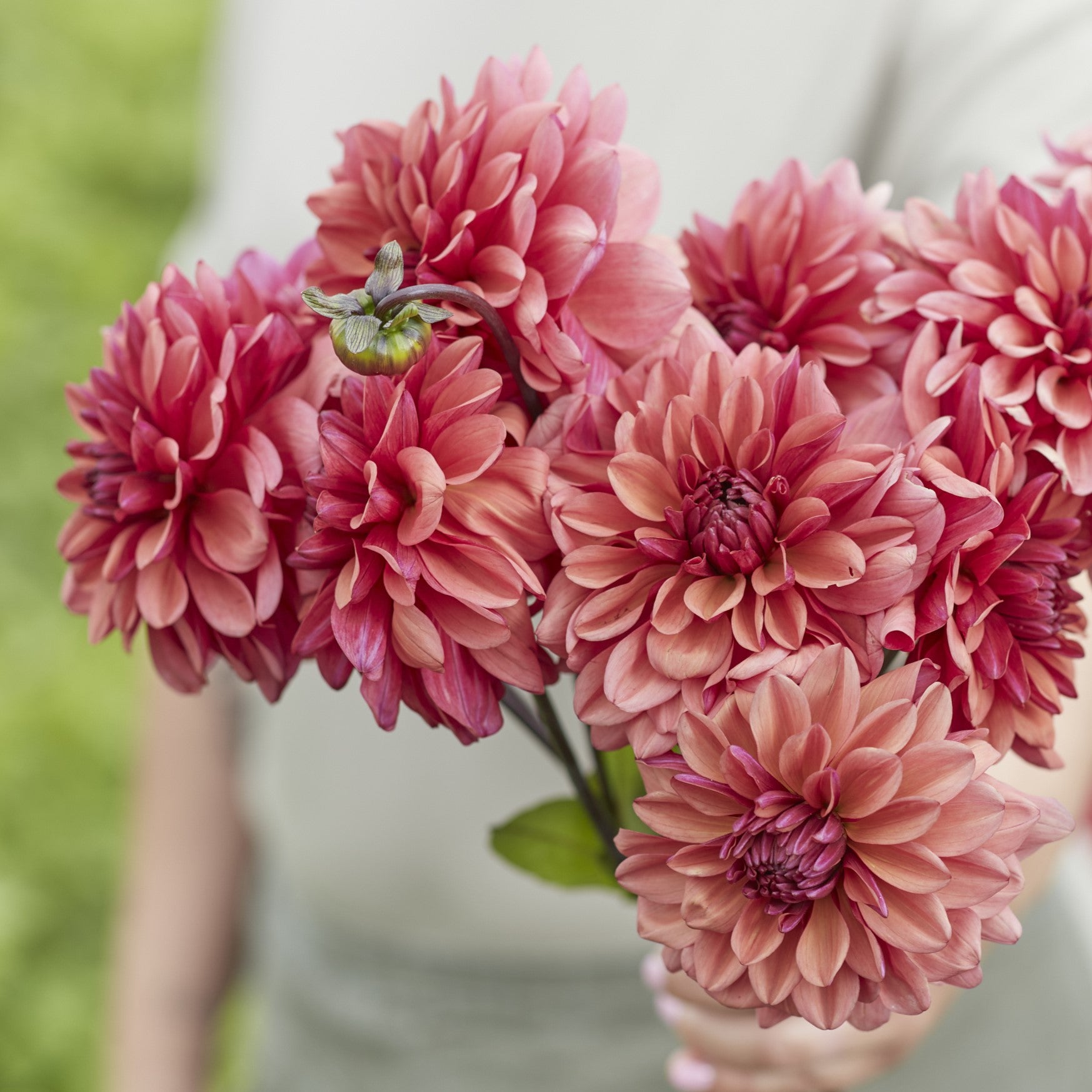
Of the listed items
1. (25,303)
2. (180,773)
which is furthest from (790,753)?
(25,303)

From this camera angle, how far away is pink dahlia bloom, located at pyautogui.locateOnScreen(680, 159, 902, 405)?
0.21m

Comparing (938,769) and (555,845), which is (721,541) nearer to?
(938,769)

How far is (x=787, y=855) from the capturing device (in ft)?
0.55

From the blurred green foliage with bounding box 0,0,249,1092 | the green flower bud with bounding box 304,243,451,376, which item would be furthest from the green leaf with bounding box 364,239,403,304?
the blurred green foliage with bounding box 0,0,249,1092

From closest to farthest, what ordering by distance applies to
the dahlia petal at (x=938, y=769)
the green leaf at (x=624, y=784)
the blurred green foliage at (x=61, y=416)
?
1. the dahlia petal at (x=938, y=769)
2. the green leaf at (x=624, y=784)
3. the blurred green foliage at (x=61, y=416)

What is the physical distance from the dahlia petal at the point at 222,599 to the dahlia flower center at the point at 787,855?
8 centimetres

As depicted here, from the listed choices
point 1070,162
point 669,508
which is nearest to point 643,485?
point 669,508

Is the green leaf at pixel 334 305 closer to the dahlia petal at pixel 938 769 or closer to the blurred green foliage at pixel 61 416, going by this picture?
the dahlia petal at pixel 938 769

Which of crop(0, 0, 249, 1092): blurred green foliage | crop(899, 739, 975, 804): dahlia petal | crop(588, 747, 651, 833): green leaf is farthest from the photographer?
crop(0, 0, 249, 1092): blurred green foliage

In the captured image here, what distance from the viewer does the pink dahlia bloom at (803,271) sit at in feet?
0.68

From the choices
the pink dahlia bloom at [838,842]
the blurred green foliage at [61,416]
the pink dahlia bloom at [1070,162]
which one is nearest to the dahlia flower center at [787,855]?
the pink dahlia bloom at [838,842]

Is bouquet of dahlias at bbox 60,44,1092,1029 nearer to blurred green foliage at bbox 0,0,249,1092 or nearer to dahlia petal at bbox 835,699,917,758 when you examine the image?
dahlia petal at bbox 835,699,917,758

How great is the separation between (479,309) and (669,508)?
0.04 meters

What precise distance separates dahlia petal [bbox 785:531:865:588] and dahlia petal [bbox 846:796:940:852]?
0.03m
